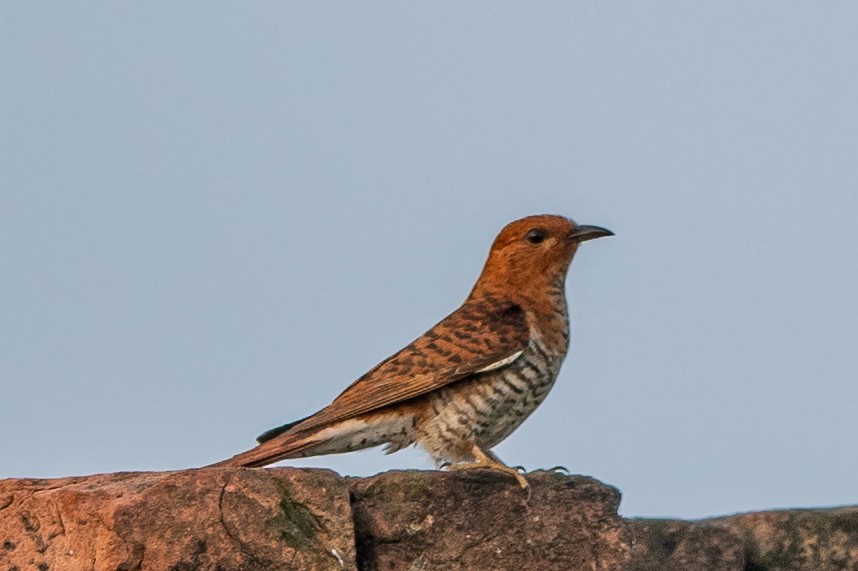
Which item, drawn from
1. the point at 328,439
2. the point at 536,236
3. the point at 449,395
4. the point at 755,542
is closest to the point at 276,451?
the point at 328,439

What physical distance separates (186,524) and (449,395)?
2873 millimetres

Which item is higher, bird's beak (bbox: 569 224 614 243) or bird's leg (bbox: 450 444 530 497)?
bird's beak (bbox: 569 224 614 243)

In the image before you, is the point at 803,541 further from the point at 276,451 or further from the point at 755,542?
the point at 276,451

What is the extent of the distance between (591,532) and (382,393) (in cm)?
212

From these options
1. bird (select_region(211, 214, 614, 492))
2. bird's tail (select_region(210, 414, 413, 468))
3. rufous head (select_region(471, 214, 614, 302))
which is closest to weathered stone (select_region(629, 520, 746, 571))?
bird (select_region(211, 214, 614, 492))

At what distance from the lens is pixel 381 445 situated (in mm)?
8273

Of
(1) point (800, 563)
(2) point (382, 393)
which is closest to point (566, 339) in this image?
(2) point (382, 393)

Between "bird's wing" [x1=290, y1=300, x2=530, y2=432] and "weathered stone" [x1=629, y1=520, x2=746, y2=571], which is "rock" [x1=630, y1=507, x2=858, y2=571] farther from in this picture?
"bird's wing" [x1=290, y1=300, x2=530, y2=432]

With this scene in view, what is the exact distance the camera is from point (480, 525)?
614 cm

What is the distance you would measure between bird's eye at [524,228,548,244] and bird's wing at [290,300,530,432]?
2.60 ft

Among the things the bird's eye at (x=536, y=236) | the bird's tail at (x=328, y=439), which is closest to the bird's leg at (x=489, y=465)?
the bird's tail at (x=328, y=439)

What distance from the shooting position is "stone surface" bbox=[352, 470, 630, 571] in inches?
237

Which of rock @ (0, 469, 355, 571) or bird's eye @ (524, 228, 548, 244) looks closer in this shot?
rock @ (0, 469, 355, 571)

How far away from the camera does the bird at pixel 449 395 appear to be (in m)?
7.98
